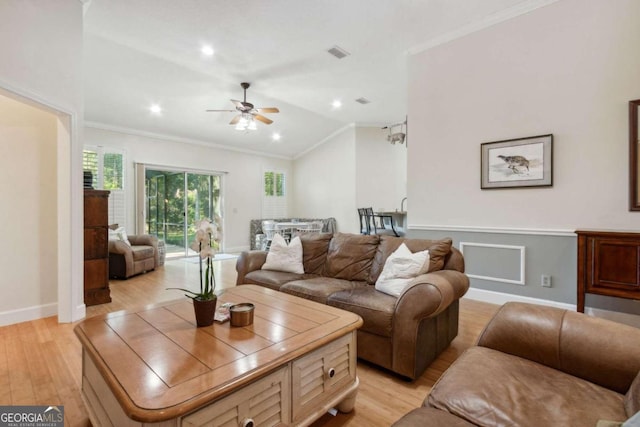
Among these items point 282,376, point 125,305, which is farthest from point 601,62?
point 125,305

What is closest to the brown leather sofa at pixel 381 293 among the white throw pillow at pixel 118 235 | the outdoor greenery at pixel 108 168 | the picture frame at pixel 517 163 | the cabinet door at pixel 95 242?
the picture frame at pixel 517 163

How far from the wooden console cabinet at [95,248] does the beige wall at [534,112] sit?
13.0 ft

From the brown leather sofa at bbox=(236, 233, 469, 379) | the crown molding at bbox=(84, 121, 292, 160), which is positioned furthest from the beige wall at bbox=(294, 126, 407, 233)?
the brown leather sofa at bbox=(236, 233, 469, 379)

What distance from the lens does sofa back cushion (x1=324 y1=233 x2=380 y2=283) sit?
2747 mm

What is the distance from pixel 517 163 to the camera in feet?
10.9

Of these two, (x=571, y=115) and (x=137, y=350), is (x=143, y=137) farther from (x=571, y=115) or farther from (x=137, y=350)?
(x=571, y=115)

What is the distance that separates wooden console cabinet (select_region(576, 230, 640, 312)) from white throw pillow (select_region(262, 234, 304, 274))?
2504mm

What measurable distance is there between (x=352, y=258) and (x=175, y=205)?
5.39 meters

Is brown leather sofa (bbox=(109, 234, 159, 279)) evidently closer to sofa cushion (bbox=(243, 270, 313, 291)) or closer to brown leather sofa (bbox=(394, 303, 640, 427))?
sofa cushion (bbox=(243, 270, 313, 291))

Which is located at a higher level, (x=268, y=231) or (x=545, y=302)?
(x=268, y=231)

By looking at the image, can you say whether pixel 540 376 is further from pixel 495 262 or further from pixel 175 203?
pixel 175 203

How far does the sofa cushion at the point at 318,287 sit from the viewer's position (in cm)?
237

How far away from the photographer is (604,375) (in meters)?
1.16

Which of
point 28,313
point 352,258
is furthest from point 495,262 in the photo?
point 28,313
